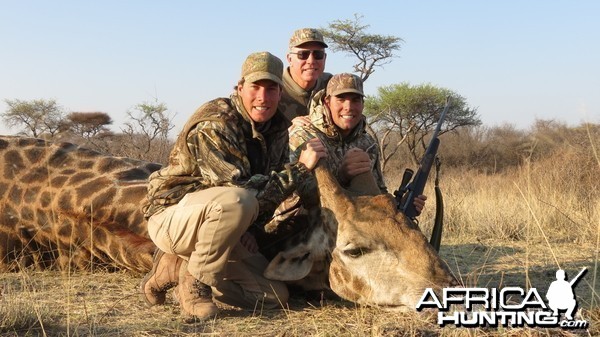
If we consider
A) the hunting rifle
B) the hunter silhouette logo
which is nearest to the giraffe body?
the hunting rifle

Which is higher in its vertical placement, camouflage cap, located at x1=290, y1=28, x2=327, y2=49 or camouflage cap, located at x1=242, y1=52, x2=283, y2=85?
camouflage cap, located at x1=290, y1=28, x2=327, y2=49

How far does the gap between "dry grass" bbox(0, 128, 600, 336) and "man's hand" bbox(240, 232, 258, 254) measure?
0.38m

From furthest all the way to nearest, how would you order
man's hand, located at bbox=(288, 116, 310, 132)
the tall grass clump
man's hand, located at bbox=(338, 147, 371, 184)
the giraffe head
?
man's hand, located at bbox=(288, 116, 310, 132)
man's hand, located at bbox=(338, 147, 371, 184)
the giraffe head
the tall grass clump

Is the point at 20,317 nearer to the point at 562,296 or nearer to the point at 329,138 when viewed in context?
the point at 329,138

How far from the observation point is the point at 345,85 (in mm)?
4840

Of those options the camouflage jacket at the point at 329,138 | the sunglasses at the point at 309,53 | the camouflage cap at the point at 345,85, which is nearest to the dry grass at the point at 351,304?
the camouflage jacket at the point at 329,138

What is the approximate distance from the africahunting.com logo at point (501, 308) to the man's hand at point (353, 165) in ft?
3.64

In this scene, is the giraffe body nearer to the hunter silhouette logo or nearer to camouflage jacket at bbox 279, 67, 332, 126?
camouflage jacket at bbox 279, 67, 332, 126

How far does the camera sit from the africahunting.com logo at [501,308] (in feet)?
10.5

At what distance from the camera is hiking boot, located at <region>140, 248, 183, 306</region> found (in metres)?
4.12

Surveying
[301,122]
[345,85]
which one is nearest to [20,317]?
[301,122]

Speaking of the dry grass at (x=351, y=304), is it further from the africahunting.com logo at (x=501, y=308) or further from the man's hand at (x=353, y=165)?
the man's hand at (x=353, y=165)

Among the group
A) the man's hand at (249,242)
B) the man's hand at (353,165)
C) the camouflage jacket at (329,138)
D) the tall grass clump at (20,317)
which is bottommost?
the tall grass clump at (20,317)

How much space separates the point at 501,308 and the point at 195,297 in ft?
5.39
